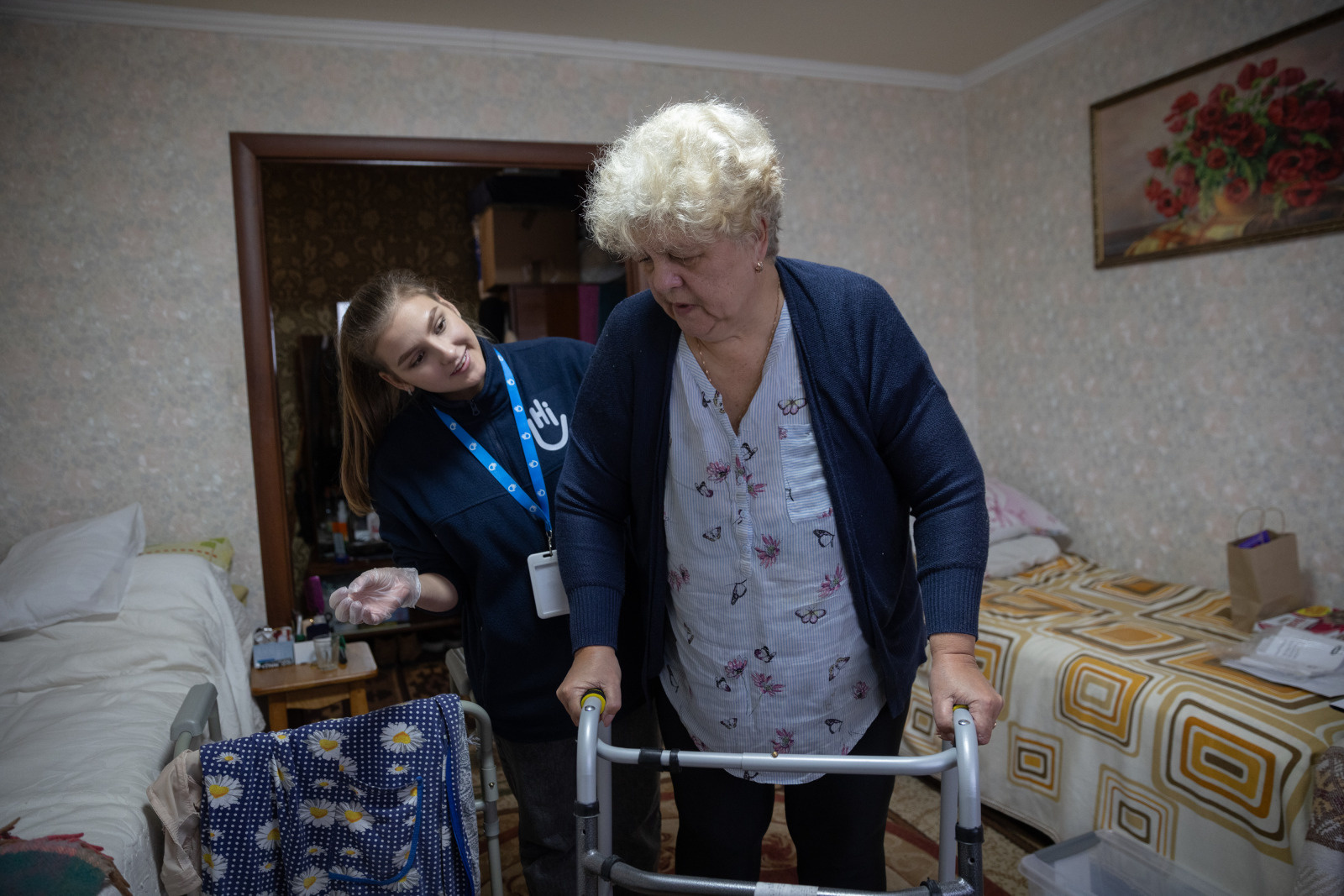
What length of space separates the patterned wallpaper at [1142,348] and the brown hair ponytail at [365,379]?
243 cm

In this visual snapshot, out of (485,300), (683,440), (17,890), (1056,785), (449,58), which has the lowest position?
(1056,785)

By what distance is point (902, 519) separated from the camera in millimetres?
1161

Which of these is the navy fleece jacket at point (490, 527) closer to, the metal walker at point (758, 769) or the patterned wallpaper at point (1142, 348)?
the metal walker at point (758, 769)

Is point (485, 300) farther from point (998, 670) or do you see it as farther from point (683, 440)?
point (683, 440)

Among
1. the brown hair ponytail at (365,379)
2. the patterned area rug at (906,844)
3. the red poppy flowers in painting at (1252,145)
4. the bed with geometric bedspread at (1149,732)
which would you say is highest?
the red poppy flowers in painting at (1252,145)

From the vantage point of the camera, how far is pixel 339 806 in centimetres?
125

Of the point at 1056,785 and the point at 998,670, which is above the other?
the point at 998,670

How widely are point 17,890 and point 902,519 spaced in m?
1.28

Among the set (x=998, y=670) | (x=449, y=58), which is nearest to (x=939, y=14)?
(x=449, y=58)

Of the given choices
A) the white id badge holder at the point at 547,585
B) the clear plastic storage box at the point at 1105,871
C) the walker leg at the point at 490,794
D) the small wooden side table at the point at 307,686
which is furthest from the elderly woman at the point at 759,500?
the small wooden side table at the point at 307,686

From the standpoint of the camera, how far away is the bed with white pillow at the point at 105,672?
1.31 metres

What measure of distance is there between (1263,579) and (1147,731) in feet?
2.18

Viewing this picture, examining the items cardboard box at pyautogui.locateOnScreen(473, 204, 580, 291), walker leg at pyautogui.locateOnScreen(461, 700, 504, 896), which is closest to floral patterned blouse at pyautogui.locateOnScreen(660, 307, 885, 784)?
walker leg at pyautogui.locateOnScreen(461, 700, 504, 896)

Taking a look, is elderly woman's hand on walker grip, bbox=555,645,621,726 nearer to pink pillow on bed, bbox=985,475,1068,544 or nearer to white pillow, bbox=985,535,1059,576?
white pillow, bbox=985,535,1059,576
